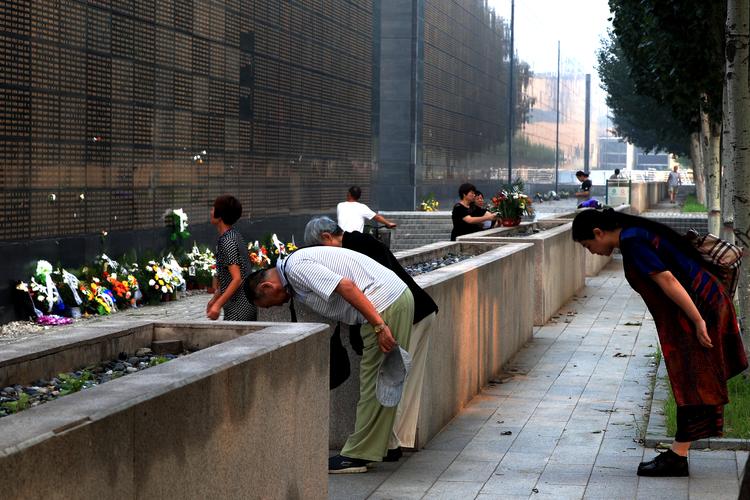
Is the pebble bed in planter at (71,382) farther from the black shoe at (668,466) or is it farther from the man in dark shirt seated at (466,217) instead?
the man in dark shirt seated at (466,217)

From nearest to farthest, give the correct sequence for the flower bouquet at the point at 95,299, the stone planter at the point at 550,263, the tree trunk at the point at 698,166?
the flower bouquet at the point at 95,299
the stone planter at the point at 550,263
the tree trunk at the point at 698,166

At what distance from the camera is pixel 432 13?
140 feet

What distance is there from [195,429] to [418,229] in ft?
86.0

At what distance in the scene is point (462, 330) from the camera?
10.2 metres

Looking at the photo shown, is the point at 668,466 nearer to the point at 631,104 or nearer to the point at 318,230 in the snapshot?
the point at 318,230

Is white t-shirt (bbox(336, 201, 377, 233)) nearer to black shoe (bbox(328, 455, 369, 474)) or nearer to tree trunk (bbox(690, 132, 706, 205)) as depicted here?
black shoe (bbox(328, 455, 369, 474))

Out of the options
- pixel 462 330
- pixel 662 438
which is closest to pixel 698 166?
pixel 462 330

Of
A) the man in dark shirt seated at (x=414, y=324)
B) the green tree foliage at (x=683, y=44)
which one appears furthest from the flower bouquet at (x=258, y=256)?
the man in dark shirt seated at (x=414, y=324)

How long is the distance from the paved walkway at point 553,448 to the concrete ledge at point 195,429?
1466mm

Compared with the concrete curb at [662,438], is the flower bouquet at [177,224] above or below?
above

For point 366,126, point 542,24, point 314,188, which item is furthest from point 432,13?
point 542,24

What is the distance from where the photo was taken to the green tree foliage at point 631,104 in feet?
178

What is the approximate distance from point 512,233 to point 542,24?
59.4 metres

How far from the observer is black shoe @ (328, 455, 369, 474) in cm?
777
